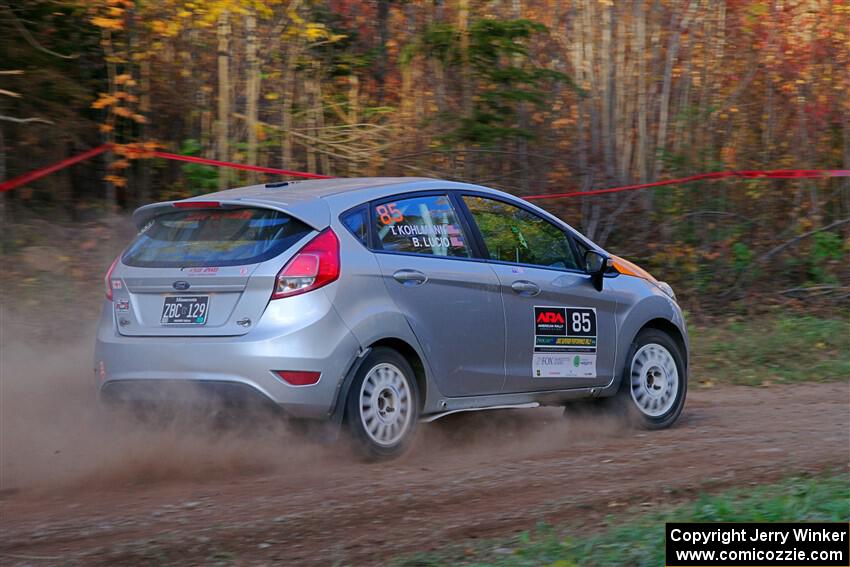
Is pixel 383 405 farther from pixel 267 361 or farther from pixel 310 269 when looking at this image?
pixel 310 269

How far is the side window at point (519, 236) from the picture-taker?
23.7ft

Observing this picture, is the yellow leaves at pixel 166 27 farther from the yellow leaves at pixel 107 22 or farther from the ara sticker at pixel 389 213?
the ara sticker at pixel 389 213

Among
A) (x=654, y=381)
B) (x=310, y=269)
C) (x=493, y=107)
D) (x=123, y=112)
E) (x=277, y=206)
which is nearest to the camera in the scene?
(x=310, y=269)

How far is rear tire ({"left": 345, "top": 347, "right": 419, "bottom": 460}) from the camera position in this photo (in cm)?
619

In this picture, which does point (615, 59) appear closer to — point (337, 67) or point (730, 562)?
point (337, 67)

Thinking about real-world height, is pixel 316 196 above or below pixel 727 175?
above

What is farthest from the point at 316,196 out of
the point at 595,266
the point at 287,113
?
the point at 287,113

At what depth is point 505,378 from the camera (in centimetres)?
711

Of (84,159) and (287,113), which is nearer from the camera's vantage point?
(84,159)

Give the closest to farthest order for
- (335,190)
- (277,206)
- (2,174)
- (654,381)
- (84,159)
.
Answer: (277,206), (335,190), (654,381), (2,174), (84,159)

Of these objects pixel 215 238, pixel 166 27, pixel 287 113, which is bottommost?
pixel 215 238

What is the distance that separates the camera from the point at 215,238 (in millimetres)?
6352

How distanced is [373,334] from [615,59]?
958cm

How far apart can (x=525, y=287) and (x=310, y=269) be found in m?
1.71
